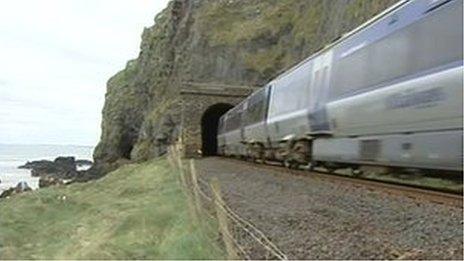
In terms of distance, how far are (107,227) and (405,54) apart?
6.34 m

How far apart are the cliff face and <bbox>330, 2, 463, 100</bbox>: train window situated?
3059cm

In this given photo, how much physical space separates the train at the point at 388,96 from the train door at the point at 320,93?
0.03m

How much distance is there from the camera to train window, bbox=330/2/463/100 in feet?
33.8

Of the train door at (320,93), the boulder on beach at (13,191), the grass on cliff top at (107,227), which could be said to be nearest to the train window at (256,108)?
the grass on cliff top at (107,227)

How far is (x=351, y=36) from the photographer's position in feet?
53.1

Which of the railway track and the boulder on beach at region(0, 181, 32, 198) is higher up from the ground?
the railway track

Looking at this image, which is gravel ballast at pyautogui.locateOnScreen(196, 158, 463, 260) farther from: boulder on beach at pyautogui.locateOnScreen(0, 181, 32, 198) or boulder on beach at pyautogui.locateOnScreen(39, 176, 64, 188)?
boulder on beach at pyautogui.locateOnScreen(39, 176, 64, 188)

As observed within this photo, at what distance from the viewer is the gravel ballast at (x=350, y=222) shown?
7598mm

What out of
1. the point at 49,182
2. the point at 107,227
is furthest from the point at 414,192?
the point at 49,182

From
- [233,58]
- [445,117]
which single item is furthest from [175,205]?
[233,58]

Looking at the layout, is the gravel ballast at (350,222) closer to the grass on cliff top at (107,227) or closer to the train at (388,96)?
the train at (388,96)

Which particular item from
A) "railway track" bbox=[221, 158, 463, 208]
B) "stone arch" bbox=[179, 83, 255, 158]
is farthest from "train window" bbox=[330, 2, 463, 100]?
"stone arch" bbox=[179, 83, 255, 158]

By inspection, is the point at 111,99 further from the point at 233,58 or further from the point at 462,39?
the point at 462,39

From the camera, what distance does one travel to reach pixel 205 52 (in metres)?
71.9
